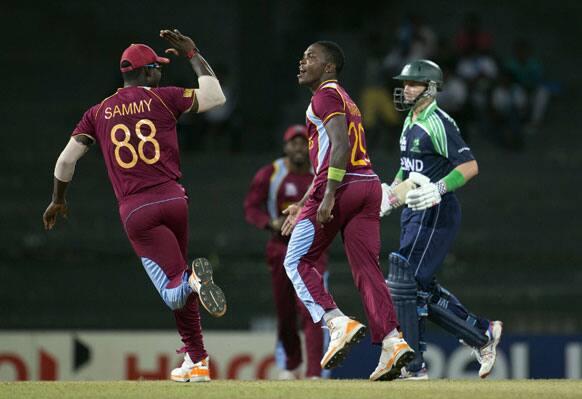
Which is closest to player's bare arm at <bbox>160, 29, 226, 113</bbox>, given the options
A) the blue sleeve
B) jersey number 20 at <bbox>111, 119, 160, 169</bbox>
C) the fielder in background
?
jersey number 20 at <bbox>111, 119, 160, 169</bbox>

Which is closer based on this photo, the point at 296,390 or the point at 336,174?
the point at 296,390

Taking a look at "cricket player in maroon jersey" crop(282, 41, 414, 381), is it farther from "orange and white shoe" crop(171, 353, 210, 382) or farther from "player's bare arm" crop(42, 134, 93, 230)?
"player's bare arm" crop(42, 134, 93, 230)

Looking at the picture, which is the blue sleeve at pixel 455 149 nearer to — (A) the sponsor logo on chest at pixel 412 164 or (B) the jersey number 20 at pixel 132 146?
(A) the sponsor logo on chest at pixel 412 164

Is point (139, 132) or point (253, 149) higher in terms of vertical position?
point (139, 132)

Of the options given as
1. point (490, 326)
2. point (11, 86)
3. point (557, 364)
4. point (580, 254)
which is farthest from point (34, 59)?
point (490, 326)

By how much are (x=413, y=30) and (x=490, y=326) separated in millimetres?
11392

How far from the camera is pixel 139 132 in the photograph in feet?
26.1

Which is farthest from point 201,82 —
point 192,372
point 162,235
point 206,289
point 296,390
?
point 296,390

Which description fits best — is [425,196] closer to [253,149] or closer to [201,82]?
[201,82]

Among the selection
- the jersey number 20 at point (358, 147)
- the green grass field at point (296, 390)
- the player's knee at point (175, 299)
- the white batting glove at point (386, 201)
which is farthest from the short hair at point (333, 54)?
the green grass field at point (296, 390)

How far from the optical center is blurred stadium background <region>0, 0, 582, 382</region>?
16.9 metres

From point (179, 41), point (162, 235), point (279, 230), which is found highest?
point (179, 41)

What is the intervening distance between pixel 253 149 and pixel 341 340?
40.1 feet

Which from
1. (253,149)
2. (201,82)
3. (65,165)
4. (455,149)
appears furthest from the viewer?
(253,149)
